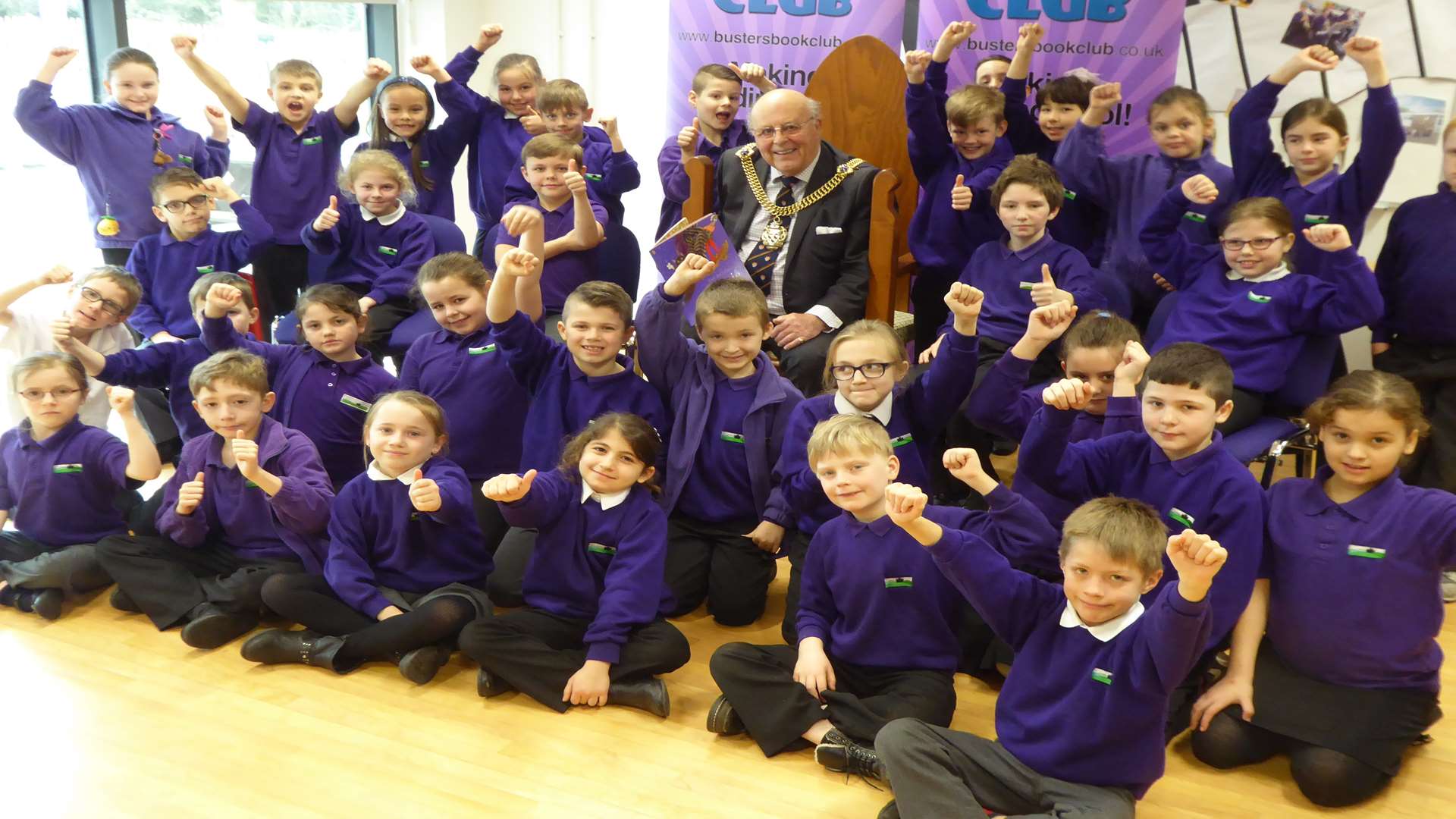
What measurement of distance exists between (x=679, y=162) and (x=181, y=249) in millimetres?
1796

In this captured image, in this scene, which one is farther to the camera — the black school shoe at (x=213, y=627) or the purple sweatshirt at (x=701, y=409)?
the purple sweatshirt at (x=701, y=409)

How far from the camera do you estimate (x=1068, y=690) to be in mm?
2061

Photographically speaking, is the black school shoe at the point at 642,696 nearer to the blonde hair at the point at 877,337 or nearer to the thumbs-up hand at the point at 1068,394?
the blonde hair at the point at 877,337

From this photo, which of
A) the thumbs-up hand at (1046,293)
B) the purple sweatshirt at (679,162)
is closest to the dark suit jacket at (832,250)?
the purple sweatshirt at (679,162)

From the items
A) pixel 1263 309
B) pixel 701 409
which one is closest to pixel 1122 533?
pixel 701 409

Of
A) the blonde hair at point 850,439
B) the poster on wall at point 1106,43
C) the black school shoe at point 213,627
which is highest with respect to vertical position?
the poster on wall at point 1106,43

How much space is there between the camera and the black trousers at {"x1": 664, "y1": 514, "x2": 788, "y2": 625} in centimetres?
311

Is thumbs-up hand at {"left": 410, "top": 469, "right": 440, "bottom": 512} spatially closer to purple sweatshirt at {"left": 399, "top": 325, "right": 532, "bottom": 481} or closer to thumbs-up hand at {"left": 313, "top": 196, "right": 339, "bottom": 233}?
purple sweatshirt at {"left": 399, "top": 325, "right": 532, "bottom": 481}

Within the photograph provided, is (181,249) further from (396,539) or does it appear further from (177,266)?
(396,539)

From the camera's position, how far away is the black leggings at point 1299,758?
2.29 m

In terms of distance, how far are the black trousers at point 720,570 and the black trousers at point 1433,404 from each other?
2.01 m

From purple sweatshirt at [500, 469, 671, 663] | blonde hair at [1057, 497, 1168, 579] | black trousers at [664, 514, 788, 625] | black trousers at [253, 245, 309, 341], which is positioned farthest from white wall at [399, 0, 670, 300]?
blonde hair at [1057, 497, 1168, 579]

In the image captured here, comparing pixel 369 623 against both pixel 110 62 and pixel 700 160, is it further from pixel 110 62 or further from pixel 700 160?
pixel 110 62

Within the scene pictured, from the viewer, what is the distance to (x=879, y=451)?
243 cm
